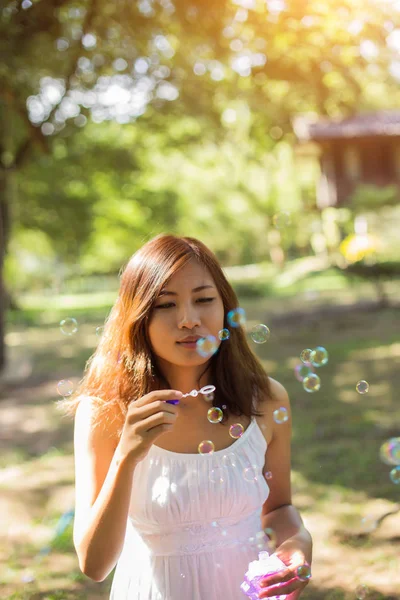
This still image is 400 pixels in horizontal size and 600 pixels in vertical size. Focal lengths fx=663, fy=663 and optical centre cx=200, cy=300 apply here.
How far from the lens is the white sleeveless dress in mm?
1721

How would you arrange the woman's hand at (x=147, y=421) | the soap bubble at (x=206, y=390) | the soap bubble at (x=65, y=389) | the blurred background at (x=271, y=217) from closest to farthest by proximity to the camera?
the woman's hand at (x=147, y=421), the soap bubble at (x=206, y=390), the soap bubble at (x=65, y=389), the blurred background at (x=271, y=217)

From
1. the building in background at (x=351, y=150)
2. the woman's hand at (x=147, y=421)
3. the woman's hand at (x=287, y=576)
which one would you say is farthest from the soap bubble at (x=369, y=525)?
the building in background at (x=351, y=150)

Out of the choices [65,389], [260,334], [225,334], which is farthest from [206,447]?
[260,334]

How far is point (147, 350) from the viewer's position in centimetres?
179

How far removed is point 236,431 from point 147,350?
1.14 feet

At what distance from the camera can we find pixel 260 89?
31.0ft

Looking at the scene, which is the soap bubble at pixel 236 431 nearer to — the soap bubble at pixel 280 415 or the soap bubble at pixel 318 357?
the soap bubble at pixel 280 415

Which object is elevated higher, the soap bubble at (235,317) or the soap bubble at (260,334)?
the soap bubble at (235,317)

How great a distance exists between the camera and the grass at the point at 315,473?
3449 millimetres

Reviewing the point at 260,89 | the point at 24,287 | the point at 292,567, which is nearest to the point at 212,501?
the point at 292,567

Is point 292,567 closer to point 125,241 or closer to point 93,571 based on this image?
point 93,571

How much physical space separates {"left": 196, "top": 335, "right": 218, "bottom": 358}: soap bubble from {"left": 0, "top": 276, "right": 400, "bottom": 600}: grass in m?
2.00

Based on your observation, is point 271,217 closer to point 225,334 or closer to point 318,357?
point 318,357

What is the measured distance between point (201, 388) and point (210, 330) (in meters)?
0.24
